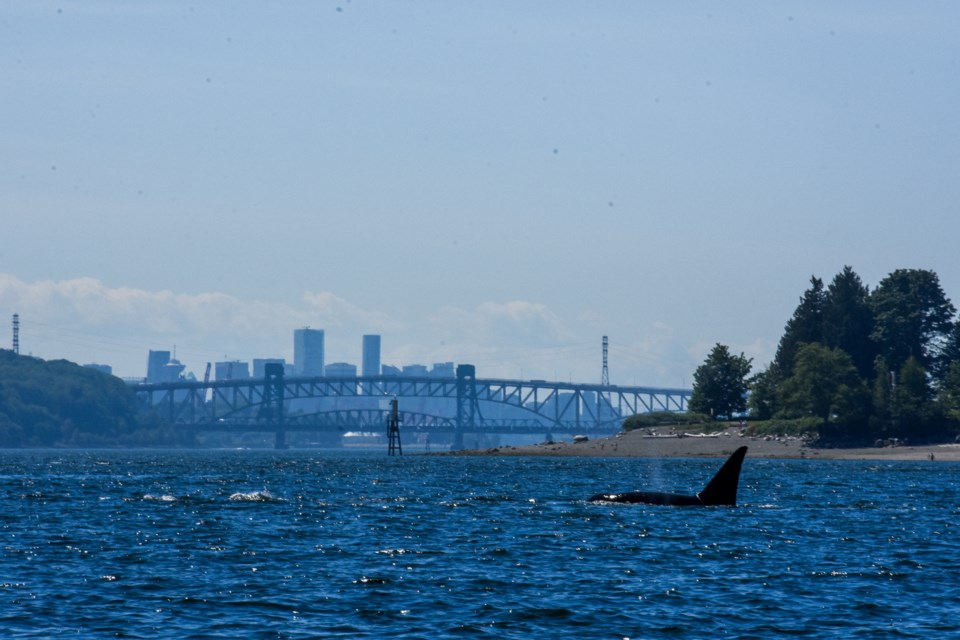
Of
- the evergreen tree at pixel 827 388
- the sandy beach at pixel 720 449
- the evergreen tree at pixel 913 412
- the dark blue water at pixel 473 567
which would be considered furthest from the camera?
the evergreen tree at pixel 827 388

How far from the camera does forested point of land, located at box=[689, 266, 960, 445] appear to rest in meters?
139

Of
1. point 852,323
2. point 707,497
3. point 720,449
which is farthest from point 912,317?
point 707,497

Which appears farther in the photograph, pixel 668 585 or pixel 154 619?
pixel 668 585

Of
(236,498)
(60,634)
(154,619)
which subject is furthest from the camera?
(236,498)

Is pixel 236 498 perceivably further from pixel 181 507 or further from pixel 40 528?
pixel 40 528

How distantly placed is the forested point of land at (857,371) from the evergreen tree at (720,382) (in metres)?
0.11

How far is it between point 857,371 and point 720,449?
22.9 m

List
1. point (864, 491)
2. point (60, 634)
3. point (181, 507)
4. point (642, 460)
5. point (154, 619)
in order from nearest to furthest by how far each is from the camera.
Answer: point (60, 634) → point (154, 619) → point (181, 507) → point (864, 491) → point (642, 460)

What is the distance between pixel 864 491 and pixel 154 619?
50.9 meters

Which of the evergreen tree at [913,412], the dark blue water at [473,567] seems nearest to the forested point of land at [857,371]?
the evergreen tree at [913,412]

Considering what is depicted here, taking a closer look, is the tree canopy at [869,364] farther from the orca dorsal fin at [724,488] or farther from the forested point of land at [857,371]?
the orca dorsal fin at [724,488]

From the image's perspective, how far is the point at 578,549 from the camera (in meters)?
38.1

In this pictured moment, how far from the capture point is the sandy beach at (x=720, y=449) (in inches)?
5197

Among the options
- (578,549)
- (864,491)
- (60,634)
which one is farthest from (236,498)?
(60,634)
